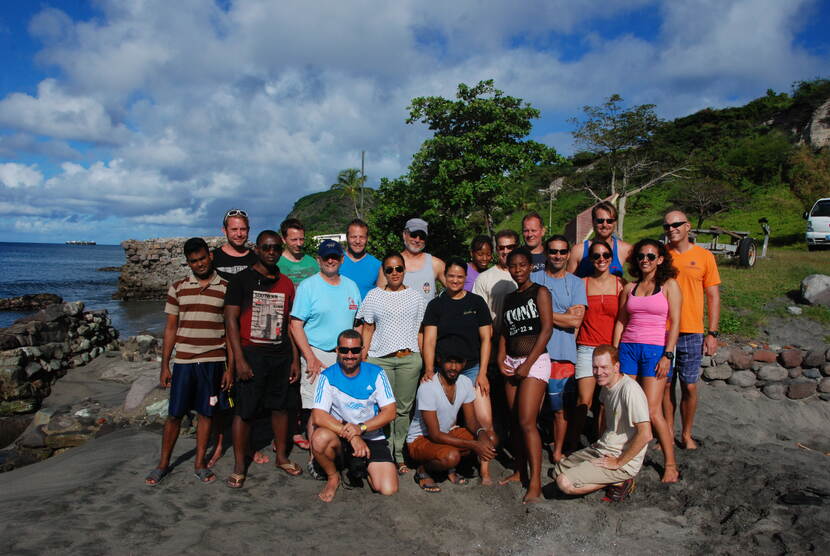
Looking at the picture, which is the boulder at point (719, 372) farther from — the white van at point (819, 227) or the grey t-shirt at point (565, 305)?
the white van at point (819, 227)

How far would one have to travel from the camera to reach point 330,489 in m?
4.27

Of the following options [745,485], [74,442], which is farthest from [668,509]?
[74,442]

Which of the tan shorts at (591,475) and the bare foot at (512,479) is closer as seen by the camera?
the tan shorts at (591,475)

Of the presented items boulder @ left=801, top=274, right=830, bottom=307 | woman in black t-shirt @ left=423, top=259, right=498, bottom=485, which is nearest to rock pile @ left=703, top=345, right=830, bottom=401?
boulder @ left=801, top=274, right=830, bottom=307

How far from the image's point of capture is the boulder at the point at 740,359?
7.10 metres

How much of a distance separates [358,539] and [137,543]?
5.06ft

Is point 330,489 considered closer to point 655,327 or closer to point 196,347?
point 196,347

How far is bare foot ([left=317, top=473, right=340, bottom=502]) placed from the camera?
421 cm

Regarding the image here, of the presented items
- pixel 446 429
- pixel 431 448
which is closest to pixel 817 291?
pixel 446 429

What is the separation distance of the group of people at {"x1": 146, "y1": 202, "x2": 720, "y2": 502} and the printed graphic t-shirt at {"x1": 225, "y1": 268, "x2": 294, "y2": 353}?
0.01 metres

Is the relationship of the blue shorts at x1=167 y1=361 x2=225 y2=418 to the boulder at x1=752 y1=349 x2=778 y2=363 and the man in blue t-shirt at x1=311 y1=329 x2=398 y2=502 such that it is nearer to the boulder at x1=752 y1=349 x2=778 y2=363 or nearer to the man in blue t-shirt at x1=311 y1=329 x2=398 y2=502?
the man in blue t-shirt at x1=311 y1=329 x2=398 y2=502

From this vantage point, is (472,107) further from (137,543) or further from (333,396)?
A: (137,543)

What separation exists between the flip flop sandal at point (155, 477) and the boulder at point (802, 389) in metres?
7.95

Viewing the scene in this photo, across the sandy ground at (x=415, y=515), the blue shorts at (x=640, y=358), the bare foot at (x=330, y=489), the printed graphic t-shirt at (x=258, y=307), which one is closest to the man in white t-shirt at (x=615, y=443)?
the sandy ground at (x=415, y=515)
